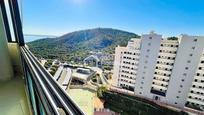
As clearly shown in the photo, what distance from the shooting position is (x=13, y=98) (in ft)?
5.23

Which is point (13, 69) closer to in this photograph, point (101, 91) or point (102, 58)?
point (101, 91)

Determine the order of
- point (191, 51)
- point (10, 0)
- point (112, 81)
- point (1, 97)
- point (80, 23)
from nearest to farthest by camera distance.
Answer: point (1, 97) < point (10, 0) < point (191, 51) < point (112, 81) < point (80, 23)

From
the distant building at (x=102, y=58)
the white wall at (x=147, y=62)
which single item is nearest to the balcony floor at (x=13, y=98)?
the distant building at (x=102, y=58)

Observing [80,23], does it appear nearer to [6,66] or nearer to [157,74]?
[157,74]

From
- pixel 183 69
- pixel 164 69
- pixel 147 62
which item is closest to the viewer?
pixel 183 69

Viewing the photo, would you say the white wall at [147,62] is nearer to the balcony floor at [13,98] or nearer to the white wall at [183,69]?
the white wall at [183,69]

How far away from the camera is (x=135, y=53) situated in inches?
416

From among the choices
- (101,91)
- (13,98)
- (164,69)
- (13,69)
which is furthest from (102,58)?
(13,98)

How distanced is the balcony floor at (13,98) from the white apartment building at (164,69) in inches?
334

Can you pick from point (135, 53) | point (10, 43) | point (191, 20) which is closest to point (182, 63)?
point (135, 53)

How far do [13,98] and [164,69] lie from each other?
9.46m

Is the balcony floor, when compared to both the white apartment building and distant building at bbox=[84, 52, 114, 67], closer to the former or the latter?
the white apartment building

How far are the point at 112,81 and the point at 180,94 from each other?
14.0 ft

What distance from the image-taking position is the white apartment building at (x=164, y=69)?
868 cm
